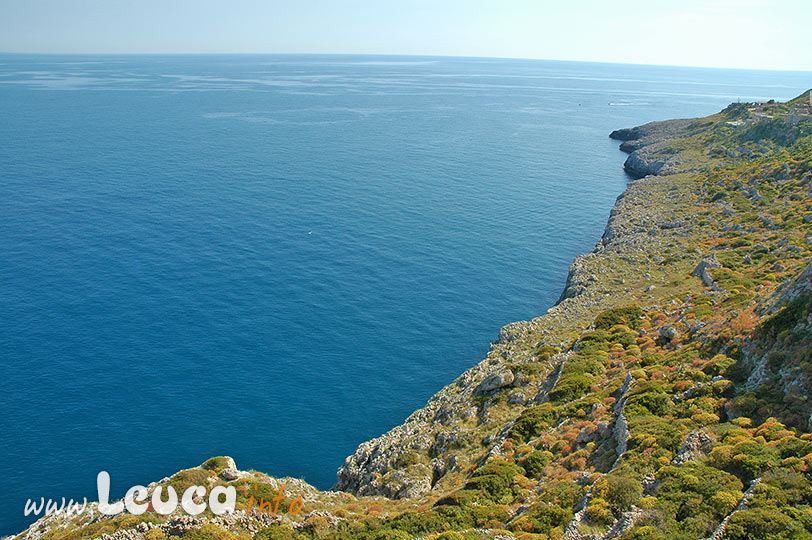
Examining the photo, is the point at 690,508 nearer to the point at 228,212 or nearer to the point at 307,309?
the point at 307,309

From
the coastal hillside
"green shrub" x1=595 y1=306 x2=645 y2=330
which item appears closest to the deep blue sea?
the coastal hillside

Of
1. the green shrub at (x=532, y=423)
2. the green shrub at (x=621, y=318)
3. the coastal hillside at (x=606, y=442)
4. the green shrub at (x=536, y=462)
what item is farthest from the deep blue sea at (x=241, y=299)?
the green shrub at (x=536, y=462)

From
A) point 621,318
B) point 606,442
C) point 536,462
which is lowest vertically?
point 536,462

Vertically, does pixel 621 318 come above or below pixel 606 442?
above

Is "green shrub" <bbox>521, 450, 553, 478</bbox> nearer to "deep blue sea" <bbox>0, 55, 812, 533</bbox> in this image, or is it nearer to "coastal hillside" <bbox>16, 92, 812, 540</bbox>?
"coastal hillside" <bbox>16, 92, 812, 540</bbox>

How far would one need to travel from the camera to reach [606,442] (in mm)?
38688

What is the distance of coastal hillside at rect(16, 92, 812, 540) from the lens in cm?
2775

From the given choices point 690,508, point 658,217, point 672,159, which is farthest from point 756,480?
point 672,159

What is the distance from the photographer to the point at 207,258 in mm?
102812

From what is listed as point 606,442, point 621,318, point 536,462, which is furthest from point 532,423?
point 621,318

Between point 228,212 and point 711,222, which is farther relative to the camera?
point 228,212

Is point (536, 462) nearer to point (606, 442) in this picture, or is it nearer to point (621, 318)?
point (606, 442)

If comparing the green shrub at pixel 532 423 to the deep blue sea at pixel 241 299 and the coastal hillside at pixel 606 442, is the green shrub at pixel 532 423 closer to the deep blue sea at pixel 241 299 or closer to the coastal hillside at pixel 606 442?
the coastal hillside at pixel 606 442

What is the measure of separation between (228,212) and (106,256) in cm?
3204
